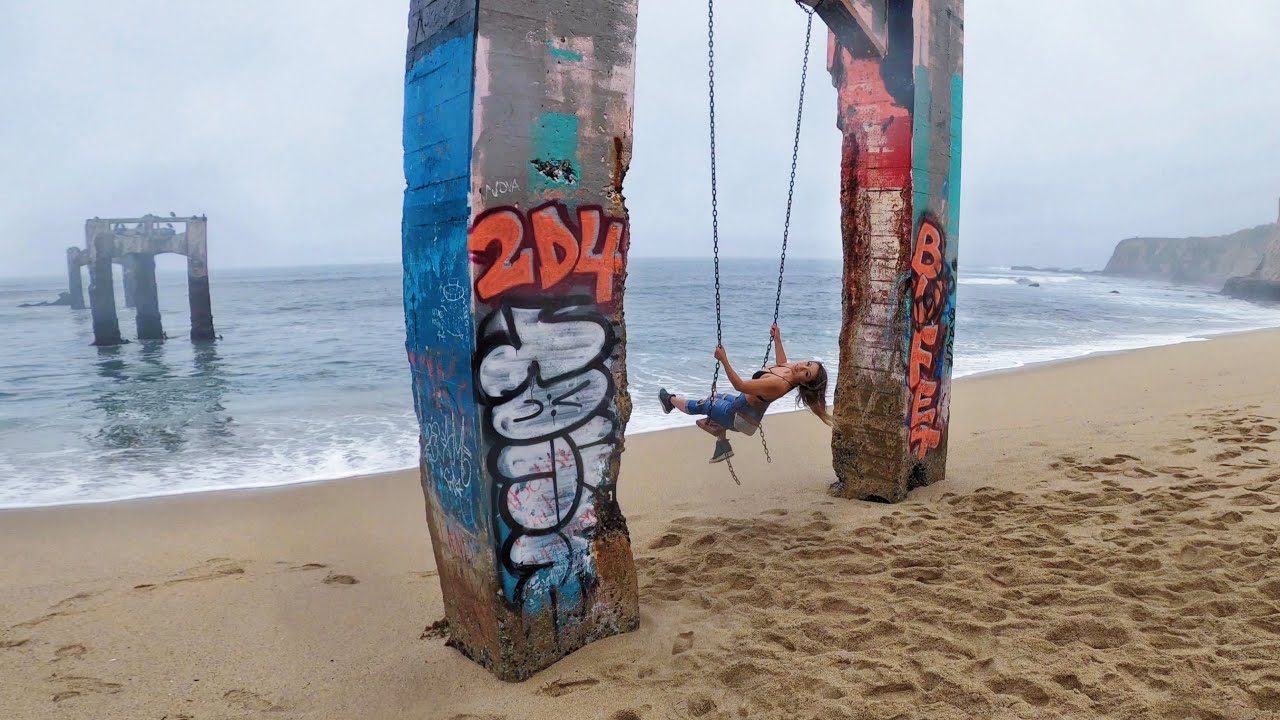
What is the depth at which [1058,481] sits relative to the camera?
20.9 feet

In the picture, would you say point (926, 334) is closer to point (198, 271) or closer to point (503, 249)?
point (503, 249)

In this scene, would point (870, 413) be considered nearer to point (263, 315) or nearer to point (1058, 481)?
point (1058, 481)

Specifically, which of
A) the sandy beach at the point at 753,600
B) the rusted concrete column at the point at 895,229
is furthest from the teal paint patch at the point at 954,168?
the sandy beach at the point at 753,600

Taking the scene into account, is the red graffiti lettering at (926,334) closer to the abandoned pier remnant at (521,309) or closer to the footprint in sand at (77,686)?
the abandoned pier remnant at (521,309)

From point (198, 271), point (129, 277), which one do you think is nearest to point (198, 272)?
point (198, 271)

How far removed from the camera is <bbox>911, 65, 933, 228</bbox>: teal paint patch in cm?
585

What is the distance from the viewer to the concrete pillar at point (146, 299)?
25.6 meters

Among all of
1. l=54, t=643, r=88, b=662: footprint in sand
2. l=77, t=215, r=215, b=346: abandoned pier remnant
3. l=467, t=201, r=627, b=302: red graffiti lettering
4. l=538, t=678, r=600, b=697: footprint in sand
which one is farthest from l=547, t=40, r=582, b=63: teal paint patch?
l=77, t=215, r=215, b=346: abandoned pier remnant

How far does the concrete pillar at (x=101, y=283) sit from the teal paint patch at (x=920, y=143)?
24967 mm

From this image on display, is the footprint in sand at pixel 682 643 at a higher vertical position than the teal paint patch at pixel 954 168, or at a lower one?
lower

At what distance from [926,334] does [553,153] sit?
153 inches

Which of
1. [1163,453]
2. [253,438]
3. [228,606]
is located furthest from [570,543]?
[253,438]

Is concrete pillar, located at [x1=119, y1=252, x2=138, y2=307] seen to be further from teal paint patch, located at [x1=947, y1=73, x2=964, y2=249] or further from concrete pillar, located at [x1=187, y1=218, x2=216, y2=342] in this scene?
teal paint patch, located at [x1=947, y1=73, x2=964, y2=249]

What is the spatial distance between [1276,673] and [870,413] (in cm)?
320
